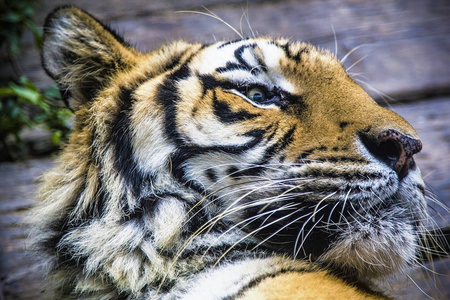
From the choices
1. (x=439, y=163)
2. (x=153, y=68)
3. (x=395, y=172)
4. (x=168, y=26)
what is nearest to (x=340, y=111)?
(x=395, y=172)

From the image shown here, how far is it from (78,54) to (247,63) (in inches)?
17.9

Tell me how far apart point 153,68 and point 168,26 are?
2.77 feet

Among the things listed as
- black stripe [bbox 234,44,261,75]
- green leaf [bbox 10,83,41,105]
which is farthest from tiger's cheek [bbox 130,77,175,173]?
green leaf [bbox 10,83,41,105]

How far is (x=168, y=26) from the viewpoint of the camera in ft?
6.76

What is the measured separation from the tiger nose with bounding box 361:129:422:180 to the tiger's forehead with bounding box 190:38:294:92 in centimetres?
27

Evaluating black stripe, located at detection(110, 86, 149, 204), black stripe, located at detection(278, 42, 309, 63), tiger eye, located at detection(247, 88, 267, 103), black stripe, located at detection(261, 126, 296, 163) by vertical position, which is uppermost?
black stripe, located at detection(278, 42, 309, 63)

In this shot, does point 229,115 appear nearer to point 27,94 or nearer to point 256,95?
point 256,95

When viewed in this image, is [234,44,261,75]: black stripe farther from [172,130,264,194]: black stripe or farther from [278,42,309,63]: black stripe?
[172,130,264,194]: black stripe

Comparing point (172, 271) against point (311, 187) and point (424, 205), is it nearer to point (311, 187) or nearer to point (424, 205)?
point (311, 187)

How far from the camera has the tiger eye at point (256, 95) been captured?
3.90 feet

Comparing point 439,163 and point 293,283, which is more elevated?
point 439,163

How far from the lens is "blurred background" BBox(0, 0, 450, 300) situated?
68.6 inches

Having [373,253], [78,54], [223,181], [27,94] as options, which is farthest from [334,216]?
[27,94]

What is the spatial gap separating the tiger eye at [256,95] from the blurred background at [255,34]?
1.94ft
